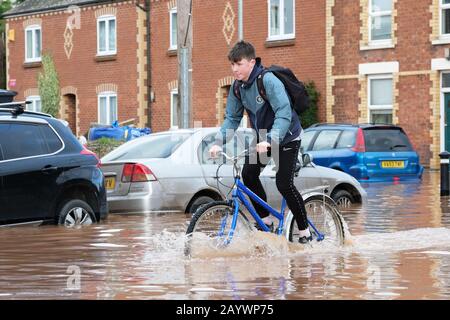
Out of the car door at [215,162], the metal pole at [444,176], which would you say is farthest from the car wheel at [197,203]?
the metal pole at [444,176]

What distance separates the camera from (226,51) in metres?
38.7

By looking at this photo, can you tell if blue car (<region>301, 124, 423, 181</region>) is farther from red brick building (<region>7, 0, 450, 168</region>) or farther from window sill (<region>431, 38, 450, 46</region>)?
window sill (<region>431, 38, 450, 46</region>)

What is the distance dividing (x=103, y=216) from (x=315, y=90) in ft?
70.4

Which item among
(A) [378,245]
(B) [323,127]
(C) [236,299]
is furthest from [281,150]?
(B) [323,127]

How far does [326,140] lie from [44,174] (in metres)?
11.6

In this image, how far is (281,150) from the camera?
1070 cm

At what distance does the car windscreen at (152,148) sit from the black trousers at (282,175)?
5.42 metres

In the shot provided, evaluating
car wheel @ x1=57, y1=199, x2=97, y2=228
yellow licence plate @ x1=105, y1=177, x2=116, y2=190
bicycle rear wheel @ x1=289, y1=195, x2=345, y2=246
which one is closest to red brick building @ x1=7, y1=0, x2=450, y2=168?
yellow licence plate @ x1=105, y1=177, x2=116, y2=190

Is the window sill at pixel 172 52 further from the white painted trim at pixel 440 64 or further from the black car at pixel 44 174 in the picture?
the black car at pixel 44 174

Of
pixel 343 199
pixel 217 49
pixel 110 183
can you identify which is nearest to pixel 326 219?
pixel 110 183

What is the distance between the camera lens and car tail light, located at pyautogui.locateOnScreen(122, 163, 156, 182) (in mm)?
15719

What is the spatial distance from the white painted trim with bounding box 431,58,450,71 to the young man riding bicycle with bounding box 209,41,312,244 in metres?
21.9

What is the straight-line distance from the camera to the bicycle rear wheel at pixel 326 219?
11328 millimetres

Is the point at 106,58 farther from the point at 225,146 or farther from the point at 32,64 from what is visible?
the point at 225,146
